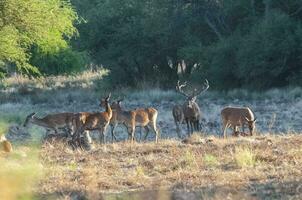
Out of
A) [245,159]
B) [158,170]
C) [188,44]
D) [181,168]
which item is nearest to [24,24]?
[158,170]

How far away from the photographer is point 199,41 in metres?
43.0

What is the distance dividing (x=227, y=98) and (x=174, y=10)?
8329mm

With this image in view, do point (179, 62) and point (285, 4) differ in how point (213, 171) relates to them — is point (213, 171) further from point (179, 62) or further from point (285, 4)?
point (179, 62)

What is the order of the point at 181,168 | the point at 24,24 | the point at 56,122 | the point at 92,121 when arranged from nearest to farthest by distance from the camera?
1. the point at 181,168
2. the point at 92,121
3. the point at 56,122
4. the point at 24,24

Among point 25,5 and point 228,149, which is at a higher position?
point 25,5

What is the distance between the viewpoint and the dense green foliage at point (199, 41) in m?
37.8

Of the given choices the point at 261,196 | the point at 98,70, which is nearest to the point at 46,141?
the point at 261,196

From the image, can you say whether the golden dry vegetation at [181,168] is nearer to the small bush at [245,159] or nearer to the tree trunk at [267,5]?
the small bush at [245,159]

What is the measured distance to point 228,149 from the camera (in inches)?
600

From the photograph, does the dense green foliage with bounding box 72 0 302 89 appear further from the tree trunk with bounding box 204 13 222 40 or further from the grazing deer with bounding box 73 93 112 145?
the grazing deer with bounding box 73 93 112 145

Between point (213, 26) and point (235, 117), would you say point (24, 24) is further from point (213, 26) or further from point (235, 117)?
point (213, 26)

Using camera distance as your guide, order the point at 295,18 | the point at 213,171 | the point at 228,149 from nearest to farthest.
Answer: the point at 213,171 < the point at 228,149 < the point at 295,18

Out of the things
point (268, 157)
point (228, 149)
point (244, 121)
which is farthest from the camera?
point (244, 121)

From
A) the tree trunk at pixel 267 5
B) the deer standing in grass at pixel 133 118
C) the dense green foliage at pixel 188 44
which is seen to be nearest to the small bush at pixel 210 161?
the deer standing in grass at pixel 133 118
